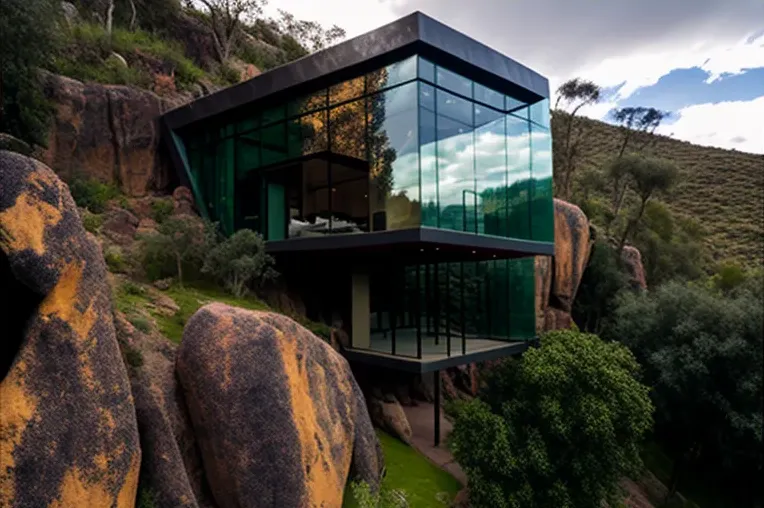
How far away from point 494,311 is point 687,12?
11848 mm

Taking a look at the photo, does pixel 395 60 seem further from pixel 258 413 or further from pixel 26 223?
pixel 26 223

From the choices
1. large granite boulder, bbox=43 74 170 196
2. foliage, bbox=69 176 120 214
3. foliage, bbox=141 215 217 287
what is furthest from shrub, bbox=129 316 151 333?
large granite boulder, bbox=43 74 170 196

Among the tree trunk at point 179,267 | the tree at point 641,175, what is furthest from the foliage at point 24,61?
the tree at point 641,175

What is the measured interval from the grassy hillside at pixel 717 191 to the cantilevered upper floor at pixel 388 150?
26.5m

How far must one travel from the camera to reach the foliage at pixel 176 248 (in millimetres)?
13984

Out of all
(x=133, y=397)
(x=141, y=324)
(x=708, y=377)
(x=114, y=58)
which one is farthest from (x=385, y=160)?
(x=114, y=58)

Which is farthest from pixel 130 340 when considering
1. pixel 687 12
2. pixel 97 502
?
pixel 687 12

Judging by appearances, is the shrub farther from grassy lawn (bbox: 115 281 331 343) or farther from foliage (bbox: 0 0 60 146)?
foliage (bbox: 0 0 60 146)

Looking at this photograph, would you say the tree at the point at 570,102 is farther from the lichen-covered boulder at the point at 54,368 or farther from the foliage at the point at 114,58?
the lichen-covered boulder at the point at 54,368

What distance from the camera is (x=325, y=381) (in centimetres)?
916

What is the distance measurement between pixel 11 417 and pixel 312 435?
435 cm

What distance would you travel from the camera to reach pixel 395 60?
1317cm

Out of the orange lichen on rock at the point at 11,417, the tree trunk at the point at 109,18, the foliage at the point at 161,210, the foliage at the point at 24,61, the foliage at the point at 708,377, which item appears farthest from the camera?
the tree trunk at the point at 109,18

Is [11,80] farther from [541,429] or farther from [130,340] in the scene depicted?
[541,429]
